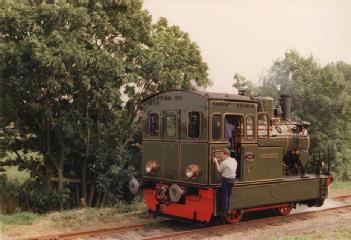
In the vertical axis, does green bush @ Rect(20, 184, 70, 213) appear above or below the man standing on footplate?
below

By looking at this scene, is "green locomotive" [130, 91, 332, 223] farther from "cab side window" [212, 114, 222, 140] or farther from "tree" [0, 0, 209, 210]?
"tree" [0, 0, 209, 210]

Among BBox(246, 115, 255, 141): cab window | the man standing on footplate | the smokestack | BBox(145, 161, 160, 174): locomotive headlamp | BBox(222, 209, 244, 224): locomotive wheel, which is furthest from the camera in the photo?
the smokestack

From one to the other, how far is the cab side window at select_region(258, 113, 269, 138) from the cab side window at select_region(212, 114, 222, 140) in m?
1.44

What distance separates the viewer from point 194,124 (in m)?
9.95

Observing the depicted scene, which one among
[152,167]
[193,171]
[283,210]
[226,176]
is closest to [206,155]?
[193,171]

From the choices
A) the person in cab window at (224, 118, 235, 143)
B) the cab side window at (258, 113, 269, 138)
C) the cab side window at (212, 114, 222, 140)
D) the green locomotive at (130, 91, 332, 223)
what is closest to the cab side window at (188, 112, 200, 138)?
the green locomotive at (130, 91, 332, 223)

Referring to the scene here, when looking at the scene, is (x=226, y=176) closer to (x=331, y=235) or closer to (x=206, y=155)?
(x=206, y=155)

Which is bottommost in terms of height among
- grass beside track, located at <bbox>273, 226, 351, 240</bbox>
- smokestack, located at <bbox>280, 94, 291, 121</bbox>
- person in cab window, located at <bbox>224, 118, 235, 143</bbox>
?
grass beside track, located at <bbox>273, 226, 351, 240</bbox>

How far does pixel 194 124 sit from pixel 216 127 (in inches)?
22.0

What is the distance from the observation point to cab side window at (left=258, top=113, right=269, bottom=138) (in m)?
10.8

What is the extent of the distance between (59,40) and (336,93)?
13.7 meters

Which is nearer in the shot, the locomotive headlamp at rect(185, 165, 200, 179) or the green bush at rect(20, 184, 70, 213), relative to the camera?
the locomotive headlamp at rect(185, 165, 200, 179)

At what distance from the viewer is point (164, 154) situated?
10531 mm

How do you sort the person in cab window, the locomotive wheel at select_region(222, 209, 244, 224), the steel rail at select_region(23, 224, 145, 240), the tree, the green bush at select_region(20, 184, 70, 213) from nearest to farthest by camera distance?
the steel rail at select_region(23, 224, 145, 240), the person in cab window, the locomotive wheel at select_region(222, 209, 244, 224), the tree, the green bush at select_region(20, 184, 70, 213)
